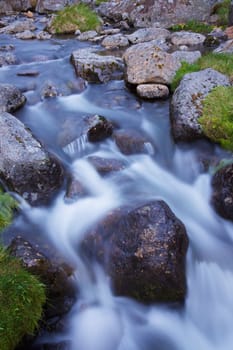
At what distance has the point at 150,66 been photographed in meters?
8.04

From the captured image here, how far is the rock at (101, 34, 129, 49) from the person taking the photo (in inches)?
469

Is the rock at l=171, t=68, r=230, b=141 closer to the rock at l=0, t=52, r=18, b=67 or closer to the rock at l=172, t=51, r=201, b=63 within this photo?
the rock at l=172, t=51, r=201, b=63

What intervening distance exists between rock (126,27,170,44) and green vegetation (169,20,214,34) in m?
0.93

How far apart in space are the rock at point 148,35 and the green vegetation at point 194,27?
93 centimetres

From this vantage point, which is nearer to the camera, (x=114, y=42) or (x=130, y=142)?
(x=130, y=142)

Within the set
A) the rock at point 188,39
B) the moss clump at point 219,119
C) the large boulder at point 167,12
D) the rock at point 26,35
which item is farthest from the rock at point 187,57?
the rock at point 26,35

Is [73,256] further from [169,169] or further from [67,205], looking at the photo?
[169,169]

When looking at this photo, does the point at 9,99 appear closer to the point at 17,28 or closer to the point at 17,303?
the point at 17,303

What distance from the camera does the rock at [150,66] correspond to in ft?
26.3

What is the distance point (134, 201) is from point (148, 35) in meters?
8.98

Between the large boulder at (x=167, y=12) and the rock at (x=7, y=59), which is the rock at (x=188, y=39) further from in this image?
the rock at (x=7, y=59)

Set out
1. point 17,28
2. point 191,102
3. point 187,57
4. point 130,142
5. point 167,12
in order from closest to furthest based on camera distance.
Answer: point 191,102, point 130,142, point 187,57, point 167,12, point 17,28

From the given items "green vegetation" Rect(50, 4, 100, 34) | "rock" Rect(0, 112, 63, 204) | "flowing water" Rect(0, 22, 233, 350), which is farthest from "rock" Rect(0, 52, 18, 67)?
→ "rock" Rect(0, 112, 63, 204)

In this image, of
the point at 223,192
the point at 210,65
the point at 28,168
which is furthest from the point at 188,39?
the point at 28,168
